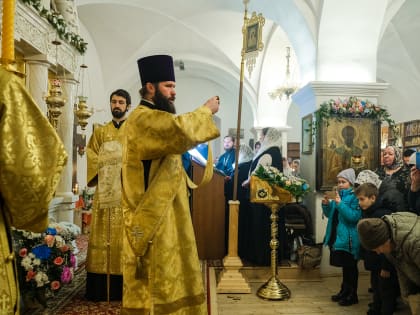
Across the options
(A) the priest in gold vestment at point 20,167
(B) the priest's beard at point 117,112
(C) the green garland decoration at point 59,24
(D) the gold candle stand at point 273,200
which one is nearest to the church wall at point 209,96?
(C) the green garland decoration at point 59,24

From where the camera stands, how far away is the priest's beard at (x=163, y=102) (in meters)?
2.39

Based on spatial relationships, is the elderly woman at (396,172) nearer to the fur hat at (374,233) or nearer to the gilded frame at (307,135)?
the fur hat at (374,233)

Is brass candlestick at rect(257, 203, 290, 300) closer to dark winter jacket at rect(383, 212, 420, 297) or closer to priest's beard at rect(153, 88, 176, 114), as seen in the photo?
dark winter jacket at rect(383, 212, 420, 297)

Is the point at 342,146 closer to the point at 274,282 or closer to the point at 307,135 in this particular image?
the point at 307,135

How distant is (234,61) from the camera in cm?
1165

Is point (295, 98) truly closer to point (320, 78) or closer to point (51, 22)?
point (320, 78)

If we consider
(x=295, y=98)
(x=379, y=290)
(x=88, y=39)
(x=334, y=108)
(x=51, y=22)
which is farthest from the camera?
(x=88, y=39)

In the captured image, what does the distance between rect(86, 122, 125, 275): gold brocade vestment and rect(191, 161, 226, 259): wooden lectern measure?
5.89ft

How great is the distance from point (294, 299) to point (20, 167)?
3.67 meters

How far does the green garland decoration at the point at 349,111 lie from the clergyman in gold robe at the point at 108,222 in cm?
284

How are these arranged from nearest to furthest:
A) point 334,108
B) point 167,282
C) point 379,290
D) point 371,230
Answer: point 167,282 < point 371,230 < point 379,290 < point 334,108

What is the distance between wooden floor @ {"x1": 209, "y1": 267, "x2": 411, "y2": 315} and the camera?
3889 millimetres

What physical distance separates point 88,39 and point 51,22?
18.1 ft

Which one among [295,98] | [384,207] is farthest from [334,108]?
[384,207]
